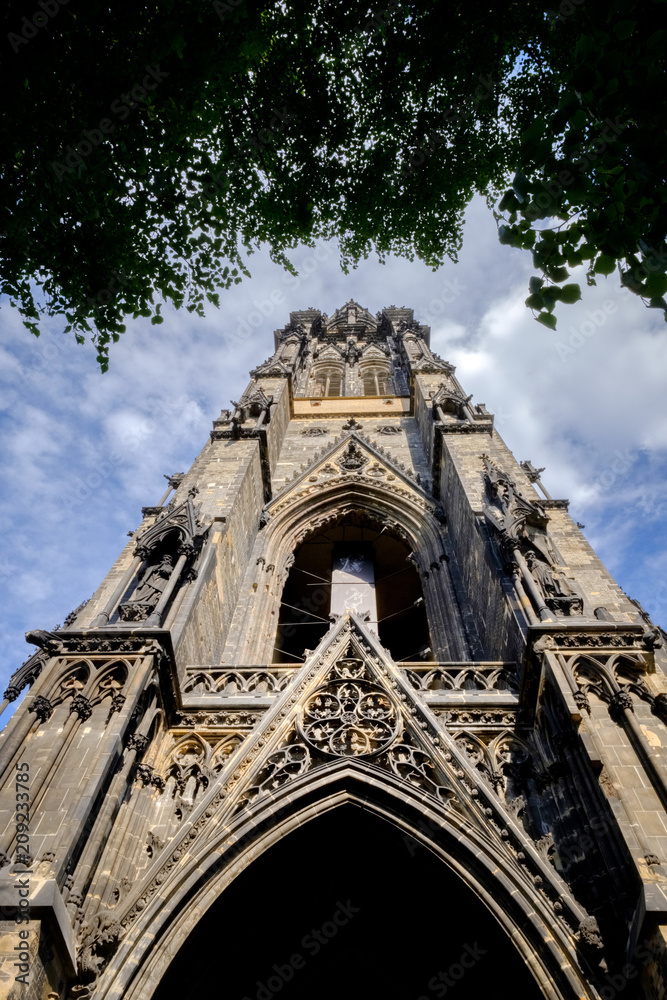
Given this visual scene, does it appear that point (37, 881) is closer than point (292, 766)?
Yes

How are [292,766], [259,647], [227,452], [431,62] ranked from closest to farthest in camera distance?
[292,766] < [431,62] < [259,647] < [227,452]

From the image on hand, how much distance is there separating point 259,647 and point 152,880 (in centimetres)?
509

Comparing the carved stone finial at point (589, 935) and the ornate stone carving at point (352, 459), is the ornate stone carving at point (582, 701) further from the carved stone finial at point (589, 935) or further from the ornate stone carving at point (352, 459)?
the ornate stone carving at point (352, 459)

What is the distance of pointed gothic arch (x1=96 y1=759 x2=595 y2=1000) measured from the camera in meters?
5.00

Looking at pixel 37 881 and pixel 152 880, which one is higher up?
pixel 152 880

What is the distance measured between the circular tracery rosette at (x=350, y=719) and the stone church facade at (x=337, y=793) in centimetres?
3

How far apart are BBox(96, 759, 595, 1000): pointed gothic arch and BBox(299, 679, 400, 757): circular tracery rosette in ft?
0.98

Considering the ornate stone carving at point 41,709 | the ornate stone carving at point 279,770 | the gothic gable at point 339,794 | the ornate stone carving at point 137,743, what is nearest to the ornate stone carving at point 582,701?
the gothic gable at point 339,794

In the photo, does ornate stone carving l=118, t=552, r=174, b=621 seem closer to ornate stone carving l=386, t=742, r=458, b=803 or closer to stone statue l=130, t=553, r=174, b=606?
stone statue l=130, t=553, r=174, b=606

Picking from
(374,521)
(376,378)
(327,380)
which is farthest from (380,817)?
(327,380)

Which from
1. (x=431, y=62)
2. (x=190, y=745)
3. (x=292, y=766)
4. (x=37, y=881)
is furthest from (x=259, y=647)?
(x=431, y=62)

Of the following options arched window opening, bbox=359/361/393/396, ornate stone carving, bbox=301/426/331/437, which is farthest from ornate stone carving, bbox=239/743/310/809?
arched window opening, bbox=359/361/393/396

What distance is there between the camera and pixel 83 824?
523 centimetres

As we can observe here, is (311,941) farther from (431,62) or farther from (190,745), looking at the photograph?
(431,62)
